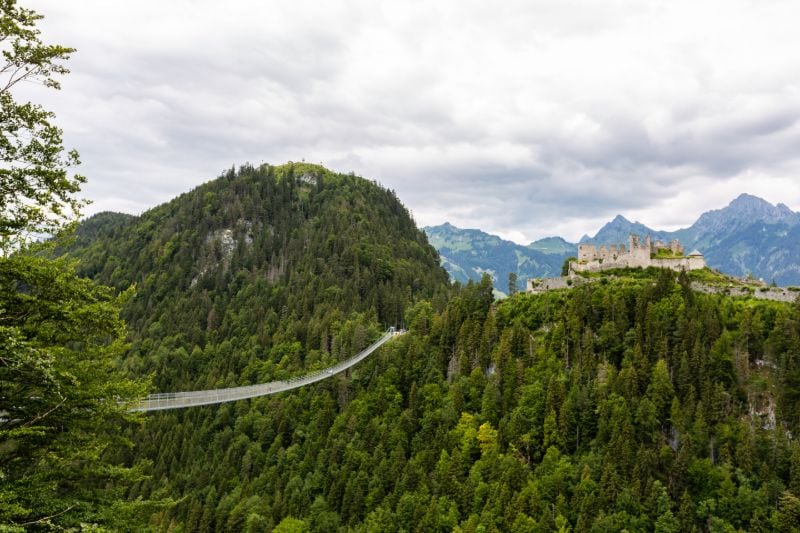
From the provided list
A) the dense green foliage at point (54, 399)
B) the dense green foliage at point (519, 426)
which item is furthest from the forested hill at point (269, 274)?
the dense green foliage at point (54, 399)

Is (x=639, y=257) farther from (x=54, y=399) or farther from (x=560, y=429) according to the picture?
(x=54, y=399)

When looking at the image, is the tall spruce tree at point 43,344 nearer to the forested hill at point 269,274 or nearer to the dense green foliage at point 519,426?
the dense green foliage at point 519,426

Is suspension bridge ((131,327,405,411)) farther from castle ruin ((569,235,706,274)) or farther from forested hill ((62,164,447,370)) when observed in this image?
castle ruin ((569,235,706,274))

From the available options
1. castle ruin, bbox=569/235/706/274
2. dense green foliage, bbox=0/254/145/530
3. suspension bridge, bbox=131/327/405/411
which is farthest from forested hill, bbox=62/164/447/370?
dense green foliage, bbox=0/254/145/530

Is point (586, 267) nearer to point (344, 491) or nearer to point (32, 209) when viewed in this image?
point (344, 491)

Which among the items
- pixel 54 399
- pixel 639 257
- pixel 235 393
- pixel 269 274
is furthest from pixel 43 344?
pixel 269 274

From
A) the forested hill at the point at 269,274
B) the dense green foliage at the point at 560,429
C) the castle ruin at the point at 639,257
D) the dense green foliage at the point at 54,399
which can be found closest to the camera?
the dense green foliage at the point at 54,399

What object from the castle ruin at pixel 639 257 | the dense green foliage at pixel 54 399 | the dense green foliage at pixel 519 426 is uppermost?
the castle ruin at pixel 639 257
